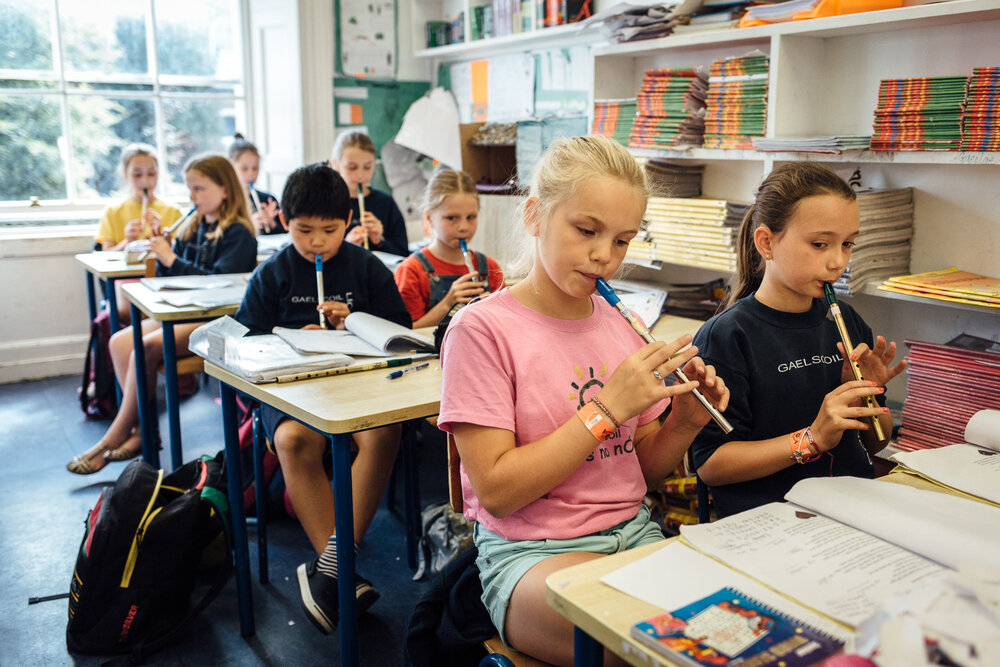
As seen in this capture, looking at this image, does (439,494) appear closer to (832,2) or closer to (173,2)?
(832,2)

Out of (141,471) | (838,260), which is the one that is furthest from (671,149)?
(141,471)

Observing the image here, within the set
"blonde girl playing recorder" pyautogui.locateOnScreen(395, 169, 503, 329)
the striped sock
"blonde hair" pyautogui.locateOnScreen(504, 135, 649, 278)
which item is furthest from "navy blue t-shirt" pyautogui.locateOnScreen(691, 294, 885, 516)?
"blonde girl playing recorder" pyautogui.locateOnScreen(395, 169, 503, 329)

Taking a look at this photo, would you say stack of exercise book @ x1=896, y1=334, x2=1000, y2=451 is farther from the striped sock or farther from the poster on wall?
the poster on wall

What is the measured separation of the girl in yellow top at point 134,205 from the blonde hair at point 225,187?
3.13 feet

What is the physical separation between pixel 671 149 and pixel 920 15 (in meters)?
0.82

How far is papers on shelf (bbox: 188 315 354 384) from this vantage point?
1.70 meters

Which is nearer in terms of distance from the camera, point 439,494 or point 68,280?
point 439,494

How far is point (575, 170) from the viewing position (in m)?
1.18

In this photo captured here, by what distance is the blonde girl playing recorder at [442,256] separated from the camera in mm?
2617

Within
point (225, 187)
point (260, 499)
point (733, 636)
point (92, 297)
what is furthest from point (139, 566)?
point (92, 297)

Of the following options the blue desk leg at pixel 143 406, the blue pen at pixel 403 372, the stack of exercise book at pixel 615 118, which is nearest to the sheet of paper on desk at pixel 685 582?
the blue pen at pixel 403 372

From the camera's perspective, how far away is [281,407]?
5.24 ft

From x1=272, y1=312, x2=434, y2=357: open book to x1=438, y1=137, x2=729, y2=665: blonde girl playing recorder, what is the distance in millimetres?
705

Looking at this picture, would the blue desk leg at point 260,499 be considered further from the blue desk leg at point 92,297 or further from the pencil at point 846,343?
the blue desk leg at point 92,297
